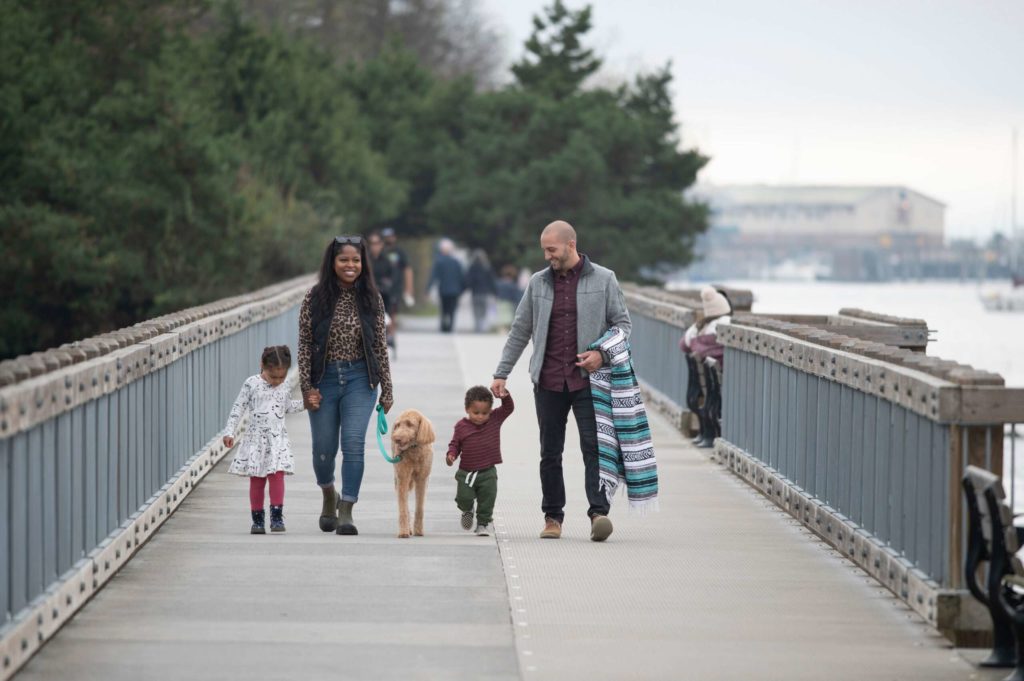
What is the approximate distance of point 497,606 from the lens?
30.2ft

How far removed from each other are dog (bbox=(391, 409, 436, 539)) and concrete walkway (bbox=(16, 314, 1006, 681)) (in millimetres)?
152

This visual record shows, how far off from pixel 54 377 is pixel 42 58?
33271 millimetres

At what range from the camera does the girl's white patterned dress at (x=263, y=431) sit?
11.5m

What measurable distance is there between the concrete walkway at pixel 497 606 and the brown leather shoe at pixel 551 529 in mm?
80

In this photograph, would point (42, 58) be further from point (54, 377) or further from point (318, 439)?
point (54, 377)

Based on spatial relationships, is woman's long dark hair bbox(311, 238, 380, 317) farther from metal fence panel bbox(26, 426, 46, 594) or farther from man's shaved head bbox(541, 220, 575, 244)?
metal fence panel bbox(26, 426, 46, 594)

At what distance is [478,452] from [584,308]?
102 centimetres

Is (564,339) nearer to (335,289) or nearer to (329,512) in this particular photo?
(335,289)

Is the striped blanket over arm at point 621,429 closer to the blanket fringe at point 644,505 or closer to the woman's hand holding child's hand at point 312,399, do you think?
the blanket fringe at point 644,505

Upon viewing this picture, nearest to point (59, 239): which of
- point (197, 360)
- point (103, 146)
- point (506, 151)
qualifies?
point (103, 146)

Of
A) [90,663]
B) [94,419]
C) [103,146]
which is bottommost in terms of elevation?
[90,663]

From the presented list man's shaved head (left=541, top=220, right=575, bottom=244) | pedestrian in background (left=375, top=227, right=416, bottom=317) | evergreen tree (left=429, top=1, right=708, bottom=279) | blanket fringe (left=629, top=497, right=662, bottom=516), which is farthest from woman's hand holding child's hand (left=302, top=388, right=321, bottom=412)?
evergreen tree (left=429, top=1, right=708, bottom=279)

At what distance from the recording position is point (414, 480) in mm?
11414

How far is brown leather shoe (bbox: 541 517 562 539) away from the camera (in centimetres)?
1159
